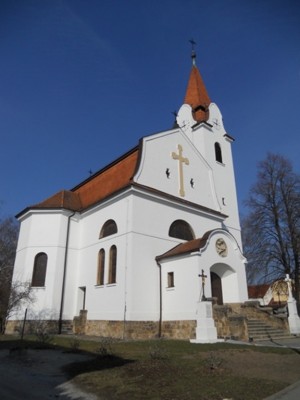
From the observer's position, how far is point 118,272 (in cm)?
1688

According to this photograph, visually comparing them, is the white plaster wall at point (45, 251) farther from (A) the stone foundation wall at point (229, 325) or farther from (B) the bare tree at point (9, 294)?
(A) the stone foundation wall at point (229, 325)

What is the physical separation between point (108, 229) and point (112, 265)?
229cm

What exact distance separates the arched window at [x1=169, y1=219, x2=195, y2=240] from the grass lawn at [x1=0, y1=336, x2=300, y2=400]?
382 inches

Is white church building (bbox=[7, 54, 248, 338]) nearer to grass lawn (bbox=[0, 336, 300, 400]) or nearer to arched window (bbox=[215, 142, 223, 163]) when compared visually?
arched window (bbox=[215, 142, 223, 163])

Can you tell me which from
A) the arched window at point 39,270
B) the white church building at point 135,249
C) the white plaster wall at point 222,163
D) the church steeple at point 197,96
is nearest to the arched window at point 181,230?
the white church building at point 135,249

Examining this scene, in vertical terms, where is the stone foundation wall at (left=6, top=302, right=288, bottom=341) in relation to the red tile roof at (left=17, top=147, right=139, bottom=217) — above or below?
below

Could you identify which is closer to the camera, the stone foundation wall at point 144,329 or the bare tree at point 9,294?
the stone foundation wall at point 144,329

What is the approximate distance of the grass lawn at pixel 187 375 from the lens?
231 inches

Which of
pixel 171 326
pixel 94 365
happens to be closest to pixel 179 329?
pixel 171 326

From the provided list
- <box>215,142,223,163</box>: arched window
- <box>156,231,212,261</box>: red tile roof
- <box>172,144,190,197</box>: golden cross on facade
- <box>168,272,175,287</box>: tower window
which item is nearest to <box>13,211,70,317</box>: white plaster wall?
<box>156,231,212,261</box>: red tile roof

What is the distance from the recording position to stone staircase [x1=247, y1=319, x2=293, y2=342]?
14.9m

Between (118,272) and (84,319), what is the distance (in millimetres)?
3844

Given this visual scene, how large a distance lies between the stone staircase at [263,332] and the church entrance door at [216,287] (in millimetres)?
2505

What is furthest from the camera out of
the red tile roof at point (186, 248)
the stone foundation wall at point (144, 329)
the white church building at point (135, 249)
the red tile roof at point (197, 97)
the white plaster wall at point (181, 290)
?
the red tile roof at point (197, 97)
